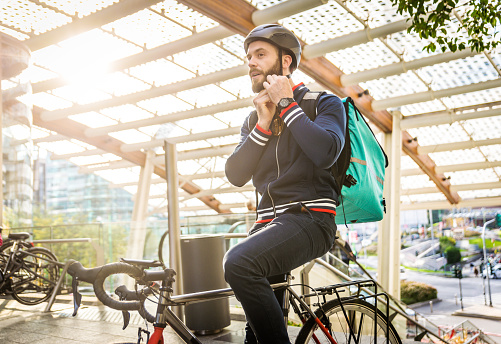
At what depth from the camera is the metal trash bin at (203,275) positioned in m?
4.60

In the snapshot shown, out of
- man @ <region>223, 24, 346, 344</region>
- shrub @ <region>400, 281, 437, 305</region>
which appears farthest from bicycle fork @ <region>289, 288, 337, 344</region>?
shrub @ <region>400, 281, 437, 305</region>

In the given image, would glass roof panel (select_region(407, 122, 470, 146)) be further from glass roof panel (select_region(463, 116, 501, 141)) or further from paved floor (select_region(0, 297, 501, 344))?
paved floor (select_region(0, 297, 501, 344))

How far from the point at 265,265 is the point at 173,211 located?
2704mm

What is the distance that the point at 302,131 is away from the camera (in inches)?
71.3

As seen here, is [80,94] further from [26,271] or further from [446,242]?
[446,242]

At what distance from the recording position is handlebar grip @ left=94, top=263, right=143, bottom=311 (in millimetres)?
1793

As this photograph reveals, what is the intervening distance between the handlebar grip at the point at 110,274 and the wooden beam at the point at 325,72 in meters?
8.44

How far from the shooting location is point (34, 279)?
6.98m

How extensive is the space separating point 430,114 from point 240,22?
27.3 feet

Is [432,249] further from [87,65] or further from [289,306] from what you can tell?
[289,306]

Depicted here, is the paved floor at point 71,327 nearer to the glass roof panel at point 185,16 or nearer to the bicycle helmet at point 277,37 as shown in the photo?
the bicycle helmet at point 277,37

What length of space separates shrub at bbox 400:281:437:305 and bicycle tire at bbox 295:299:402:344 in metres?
37.5

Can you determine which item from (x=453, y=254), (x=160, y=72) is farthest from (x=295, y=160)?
(x=453, y=254)

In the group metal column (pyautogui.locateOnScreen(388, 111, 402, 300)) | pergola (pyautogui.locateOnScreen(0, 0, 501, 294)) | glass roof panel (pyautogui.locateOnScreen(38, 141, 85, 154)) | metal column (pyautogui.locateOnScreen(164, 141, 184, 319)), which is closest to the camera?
metal column (pyautogui.locateOnScreen(164, 141, 184, 319))
